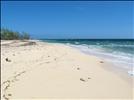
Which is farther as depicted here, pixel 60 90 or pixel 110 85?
pixel 110 85

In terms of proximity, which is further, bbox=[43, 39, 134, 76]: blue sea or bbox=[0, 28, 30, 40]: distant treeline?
bbox=[0, 28, 30, 40]: distant treeline

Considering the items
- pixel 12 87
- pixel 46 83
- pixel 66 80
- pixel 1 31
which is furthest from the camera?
pixel 1 31

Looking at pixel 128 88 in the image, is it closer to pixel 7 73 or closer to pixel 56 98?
pixel 56 98

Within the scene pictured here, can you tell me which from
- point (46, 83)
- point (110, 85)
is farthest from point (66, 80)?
point (110, 85)

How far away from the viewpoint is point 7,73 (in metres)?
5.56

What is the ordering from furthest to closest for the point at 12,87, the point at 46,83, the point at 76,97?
the point at 46,83 < the point at 12,87 < the point at 76,97

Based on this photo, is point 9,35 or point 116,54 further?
point 9,35

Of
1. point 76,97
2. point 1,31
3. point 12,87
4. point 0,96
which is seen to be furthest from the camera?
point 1,31

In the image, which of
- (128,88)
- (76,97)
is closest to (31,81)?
(76,97)

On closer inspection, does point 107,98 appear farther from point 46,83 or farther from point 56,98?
point 46,83

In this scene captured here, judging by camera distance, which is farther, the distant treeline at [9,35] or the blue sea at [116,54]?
the distant treeline at [9,35]

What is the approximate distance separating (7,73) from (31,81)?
3.35ft

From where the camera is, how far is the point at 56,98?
154 inches

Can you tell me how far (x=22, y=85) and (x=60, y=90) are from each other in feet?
2.93
